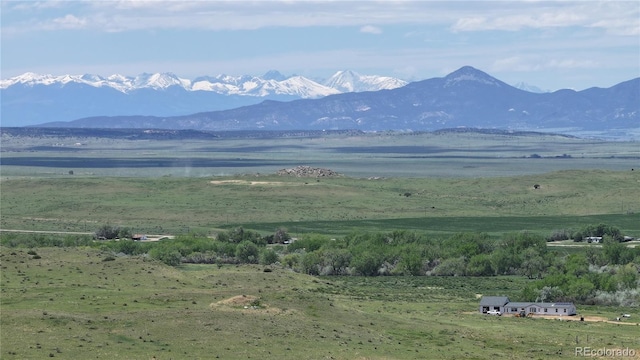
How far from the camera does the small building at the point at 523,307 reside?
87.3 m

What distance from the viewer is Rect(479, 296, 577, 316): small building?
87.3 m

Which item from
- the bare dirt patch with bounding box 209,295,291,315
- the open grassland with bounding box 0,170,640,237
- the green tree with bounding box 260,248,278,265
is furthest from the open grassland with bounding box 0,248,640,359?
the open grassland with bounding box 0,170,640,237

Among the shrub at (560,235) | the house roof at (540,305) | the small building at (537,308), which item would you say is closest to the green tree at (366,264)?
the house roof at (540,305)

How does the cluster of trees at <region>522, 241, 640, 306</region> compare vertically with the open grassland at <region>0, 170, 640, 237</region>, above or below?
above

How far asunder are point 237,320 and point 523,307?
86.7 ft

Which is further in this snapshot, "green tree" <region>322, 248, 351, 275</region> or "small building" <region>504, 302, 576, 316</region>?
"green tree" <region>322, 248, 351, 275</region>

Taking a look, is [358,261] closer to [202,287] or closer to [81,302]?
[202,287]

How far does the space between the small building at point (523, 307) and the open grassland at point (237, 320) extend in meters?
1.52

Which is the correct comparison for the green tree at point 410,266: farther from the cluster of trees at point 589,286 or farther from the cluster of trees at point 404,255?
the cluster of trees at point 589,286

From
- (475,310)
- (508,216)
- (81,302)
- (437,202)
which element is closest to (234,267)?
(475,310)

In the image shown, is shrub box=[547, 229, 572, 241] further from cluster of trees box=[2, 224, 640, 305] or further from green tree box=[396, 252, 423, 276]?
green tree box=[396, 252, 423, 276]

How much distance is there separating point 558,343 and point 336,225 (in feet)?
298

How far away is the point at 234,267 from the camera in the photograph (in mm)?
A: 105500

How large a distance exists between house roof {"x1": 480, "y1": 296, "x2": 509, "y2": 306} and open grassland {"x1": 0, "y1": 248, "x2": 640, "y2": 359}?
105cm
